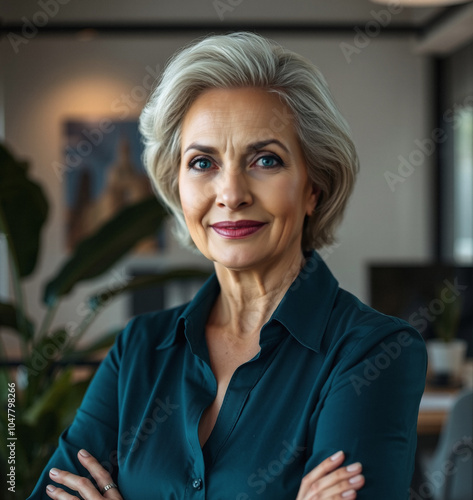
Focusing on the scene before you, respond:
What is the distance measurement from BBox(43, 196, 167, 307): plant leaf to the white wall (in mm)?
3710

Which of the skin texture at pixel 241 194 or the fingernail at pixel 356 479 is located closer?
the fingernail at pixel 356 479

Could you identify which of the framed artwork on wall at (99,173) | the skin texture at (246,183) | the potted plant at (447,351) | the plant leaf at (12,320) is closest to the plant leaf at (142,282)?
the plant leaf at (12,320)

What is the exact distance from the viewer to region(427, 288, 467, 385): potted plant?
11.6ft

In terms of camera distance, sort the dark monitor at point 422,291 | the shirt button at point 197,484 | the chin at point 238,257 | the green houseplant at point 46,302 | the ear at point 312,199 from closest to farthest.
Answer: the shirt button at point 197,484 < the chin at point 238,257 < the ear at point 312,199 < the green houseplant at point 46,302 < the dark monitor at point 422,291

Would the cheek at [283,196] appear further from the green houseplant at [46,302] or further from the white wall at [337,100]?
the white wall at [337,100]

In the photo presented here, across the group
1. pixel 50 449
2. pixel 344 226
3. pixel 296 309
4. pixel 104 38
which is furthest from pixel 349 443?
pixel 104 38

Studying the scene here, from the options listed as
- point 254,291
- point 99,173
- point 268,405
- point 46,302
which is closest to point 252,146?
point 254,291

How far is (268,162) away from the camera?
1.35m

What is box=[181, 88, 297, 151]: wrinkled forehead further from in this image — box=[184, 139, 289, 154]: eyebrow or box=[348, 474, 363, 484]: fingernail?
box=[348, 474, 363, 484]: fingernail

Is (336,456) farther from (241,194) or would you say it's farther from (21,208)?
(21,208)

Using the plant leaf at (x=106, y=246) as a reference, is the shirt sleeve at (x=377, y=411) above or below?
below

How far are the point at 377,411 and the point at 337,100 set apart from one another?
519 centimetres

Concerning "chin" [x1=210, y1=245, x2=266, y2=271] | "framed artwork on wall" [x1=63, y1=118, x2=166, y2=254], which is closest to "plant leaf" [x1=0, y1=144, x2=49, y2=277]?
"chin" [x1=210, y1=245, x2=266, y2=271]

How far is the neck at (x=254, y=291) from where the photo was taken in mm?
1438
